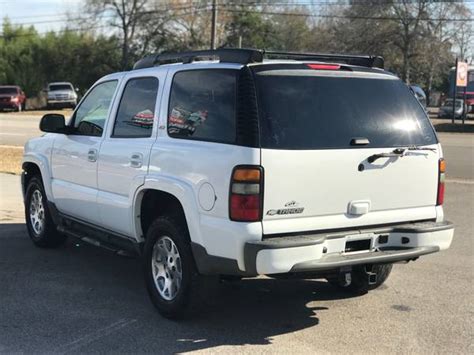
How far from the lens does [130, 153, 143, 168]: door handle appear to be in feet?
16.0

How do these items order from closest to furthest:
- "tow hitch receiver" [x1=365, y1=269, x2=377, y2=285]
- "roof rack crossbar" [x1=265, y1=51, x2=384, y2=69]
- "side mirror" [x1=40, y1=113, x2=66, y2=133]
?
"roof rack crossbar" [x1=265, y1=51, x2=384, y2=69], "tow hitch receiver" [x1=365, y1=269, x2=377, y2=285], "side mirror" [x1=40, y1=113, x2=66, y2=133]

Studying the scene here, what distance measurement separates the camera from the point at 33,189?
7.01 m

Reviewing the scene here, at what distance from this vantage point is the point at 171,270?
4730mm

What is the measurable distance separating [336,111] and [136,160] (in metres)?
1.65

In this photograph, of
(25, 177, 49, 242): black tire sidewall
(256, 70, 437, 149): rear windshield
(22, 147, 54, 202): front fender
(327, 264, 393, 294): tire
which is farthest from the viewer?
(25, 177, 49, 242): black tire sidewall

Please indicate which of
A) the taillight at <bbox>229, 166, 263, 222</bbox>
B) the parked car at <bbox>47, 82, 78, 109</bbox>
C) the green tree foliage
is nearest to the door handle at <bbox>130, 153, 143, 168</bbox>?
the taillight at <bbox>229, 166, 263, 222</bbox>

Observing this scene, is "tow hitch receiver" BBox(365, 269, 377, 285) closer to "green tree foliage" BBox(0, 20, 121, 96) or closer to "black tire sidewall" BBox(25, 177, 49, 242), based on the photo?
"black tire sidewall" BBox(25, 177, 49, 242)

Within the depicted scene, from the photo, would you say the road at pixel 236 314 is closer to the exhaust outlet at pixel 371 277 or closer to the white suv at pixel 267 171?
the exhaust outlet at pixel 371 277

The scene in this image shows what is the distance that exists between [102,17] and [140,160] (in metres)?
54.1

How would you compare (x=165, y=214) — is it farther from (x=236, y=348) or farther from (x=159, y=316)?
(x=236, y=348)

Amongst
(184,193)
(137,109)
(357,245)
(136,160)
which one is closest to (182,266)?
(184,193)

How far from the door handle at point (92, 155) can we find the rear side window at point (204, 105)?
1116 mm

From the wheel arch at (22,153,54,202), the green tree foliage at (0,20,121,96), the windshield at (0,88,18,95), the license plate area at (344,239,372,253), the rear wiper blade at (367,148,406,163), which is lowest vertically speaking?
the license plate area at (344,239,372,253)

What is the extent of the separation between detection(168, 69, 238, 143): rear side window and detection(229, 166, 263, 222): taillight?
28 cm
